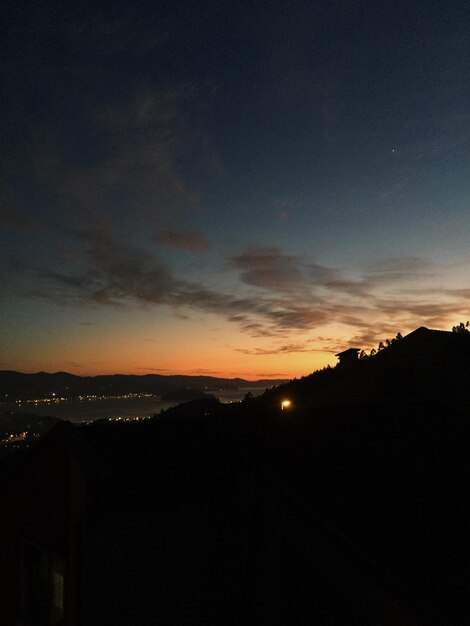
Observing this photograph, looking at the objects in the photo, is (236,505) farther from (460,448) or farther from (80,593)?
(460,448)

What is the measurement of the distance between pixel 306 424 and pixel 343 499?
17.4ft

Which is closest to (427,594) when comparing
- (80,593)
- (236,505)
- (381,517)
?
(381,517)

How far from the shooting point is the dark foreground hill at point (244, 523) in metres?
6.73

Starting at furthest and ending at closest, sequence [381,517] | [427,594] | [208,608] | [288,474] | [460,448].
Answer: [460,448], [208,608], [288,474], [381,517], [427,594]

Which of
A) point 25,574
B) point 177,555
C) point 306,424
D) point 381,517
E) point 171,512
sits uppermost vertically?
point 306,424

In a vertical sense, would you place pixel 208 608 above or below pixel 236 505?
below

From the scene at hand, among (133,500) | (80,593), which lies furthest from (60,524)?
(133,500)

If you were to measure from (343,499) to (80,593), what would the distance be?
23.8 feet

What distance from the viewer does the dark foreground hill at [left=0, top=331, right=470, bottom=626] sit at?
6.73 metres

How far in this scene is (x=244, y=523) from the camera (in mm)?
9555

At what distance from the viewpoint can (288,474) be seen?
27.9 feet

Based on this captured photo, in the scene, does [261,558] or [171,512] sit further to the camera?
[171,512]

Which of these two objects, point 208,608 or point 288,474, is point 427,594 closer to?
point 288,474

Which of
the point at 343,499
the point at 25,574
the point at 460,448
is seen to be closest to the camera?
the point at 343,499
